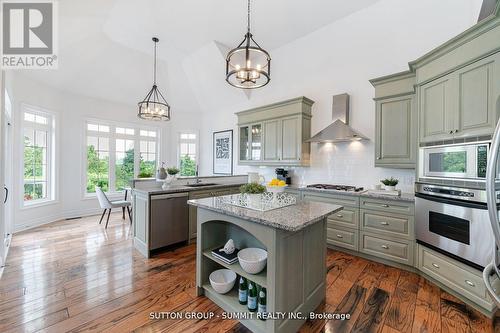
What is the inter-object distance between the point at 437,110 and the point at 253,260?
258 centimetres

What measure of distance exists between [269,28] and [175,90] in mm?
3387

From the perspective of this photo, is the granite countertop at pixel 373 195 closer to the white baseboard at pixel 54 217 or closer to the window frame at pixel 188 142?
the window frame at pixel 188 142

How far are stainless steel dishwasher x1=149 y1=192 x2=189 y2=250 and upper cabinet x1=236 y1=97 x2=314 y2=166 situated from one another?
2033 millimetres

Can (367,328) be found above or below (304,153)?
below

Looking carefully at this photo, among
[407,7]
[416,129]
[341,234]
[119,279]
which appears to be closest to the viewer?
[119,279]

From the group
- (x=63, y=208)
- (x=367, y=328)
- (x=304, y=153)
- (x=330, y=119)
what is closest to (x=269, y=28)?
(x=330, y=119)

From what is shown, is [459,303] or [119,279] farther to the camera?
[119,279]

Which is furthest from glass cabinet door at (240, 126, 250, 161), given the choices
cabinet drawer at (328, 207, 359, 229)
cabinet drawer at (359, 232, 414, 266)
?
cabinet drawer at (359, 232, 414, 266)

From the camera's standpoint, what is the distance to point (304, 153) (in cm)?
419

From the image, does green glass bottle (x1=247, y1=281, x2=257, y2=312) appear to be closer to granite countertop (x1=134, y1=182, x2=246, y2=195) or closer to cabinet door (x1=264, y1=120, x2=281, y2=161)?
granite countertop (x1=134, y1=182, x2=246, y2=195)

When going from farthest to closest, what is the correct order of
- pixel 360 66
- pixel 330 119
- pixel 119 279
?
pixel 330 119 < pixel 360 66 < pixel 119 279

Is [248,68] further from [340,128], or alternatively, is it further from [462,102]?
[462,102]

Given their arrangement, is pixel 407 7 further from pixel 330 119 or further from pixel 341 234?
pixel 341 234

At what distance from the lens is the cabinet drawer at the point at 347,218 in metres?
3.13
